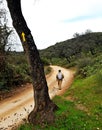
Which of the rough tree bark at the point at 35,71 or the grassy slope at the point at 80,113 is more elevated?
the rough tree bark at the point at 35,71

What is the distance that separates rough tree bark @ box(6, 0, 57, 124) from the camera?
547 inches

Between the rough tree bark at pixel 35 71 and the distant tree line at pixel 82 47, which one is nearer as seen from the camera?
the rough tree bark at pixel 35 71

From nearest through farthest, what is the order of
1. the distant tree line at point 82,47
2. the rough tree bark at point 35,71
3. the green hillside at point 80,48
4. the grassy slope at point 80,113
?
the grassy slope at point 80,113 → the rough tree bark at point 35,71 → the green hillside at point 80,48 → the distant tree line at point 82,47

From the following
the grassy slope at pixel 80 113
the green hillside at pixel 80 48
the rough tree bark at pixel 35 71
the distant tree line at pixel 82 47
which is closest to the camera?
the grassy slope at pixel 80 113

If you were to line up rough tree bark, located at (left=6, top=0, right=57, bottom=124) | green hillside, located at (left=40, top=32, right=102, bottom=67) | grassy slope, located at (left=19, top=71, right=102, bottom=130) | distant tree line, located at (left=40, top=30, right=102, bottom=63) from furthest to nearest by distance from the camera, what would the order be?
1. distant tree line, located at (left=40, top=30, right=102, bottom=63)
2. green hillside, located at (left=40, top=32, right=102, bottom=67)
3. rough tree bark, located at (left=6, top=0, right=57, bottom=124)
4. grassy slope, located at (left=19, top=71, right=102, bottom=130)

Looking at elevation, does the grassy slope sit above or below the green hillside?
below

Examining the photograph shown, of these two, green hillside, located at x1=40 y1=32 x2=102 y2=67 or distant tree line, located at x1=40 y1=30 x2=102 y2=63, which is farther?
distant tree line, located at x1=40 y1=30 x2=102 y2=63

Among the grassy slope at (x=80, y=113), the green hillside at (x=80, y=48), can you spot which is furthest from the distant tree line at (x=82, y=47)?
the grassy slope at (x=80, y=113)

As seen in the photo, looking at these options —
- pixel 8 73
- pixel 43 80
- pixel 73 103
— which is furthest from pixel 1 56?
pixel 43 80

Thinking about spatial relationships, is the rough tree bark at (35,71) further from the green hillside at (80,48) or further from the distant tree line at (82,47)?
the distant tree line at (82,47)

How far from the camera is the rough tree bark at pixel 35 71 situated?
45.6 feet

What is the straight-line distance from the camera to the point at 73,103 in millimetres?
17438

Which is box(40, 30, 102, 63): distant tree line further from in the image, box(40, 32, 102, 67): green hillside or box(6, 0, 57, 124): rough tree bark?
box(6, 0, 57, 124): rough tree bark

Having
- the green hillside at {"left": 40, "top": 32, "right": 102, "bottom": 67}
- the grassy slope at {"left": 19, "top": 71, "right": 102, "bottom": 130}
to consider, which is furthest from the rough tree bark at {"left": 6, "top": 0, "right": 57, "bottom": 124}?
the green hillside at {"left": 40, "top": 32, "right": 102, "bottom": 67}
